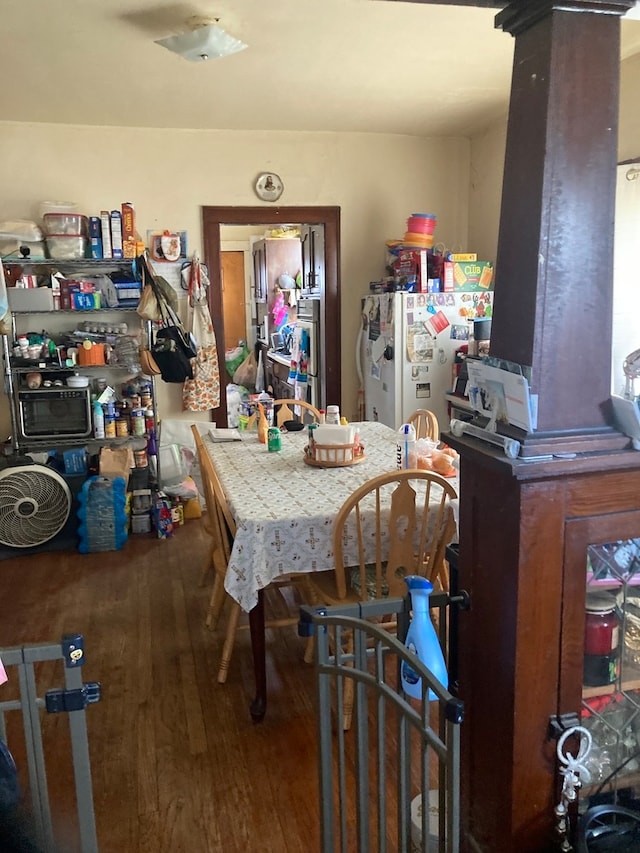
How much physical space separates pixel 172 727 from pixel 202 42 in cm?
266

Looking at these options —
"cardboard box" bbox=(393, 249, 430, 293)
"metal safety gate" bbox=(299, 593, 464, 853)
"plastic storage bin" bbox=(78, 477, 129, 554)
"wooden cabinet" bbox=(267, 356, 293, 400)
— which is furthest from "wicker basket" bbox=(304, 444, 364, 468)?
"wooden cabinet" bbox=(267, 356, 293, 400)

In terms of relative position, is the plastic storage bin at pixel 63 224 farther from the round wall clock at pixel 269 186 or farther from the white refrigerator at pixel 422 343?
the white refrigerator at pixel 422 343

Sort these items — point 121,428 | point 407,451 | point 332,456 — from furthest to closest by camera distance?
point 121,428 → point 332,456 → point 407,451

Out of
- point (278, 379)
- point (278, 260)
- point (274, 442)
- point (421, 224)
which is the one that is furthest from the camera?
point (278, 379)

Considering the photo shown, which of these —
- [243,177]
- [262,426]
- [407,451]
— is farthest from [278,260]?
[407,451]

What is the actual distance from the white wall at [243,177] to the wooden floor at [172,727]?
172 cm

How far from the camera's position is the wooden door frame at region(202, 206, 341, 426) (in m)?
4.75

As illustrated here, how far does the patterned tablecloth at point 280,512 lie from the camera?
230 centimetres

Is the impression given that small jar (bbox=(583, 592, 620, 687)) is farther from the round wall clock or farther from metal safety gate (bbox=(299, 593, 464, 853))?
the round wall clock

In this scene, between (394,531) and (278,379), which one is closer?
(394,531)

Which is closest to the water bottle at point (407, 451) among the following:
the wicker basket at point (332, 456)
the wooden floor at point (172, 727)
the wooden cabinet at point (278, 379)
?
the wicker basket at point (332, 456)

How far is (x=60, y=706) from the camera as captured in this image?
4.11 ft

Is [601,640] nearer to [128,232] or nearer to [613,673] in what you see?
[613,673]

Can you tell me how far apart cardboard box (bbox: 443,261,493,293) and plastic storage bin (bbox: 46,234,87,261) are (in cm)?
227
